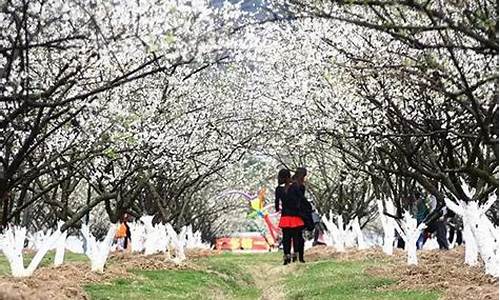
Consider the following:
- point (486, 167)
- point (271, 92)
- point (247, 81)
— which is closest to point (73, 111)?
point (486, 167)

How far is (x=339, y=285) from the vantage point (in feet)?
60.5

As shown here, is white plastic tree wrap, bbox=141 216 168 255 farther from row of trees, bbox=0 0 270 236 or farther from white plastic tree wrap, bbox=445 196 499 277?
white plastic tree wrap, bbox=445 196 499 277

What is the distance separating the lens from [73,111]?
1614 centimetres

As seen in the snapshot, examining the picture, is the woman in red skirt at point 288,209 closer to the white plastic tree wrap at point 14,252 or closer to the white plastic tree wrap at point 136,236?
the white plastic tree wrap at point 14,252

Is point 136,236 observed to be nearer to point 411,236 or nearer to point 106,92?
point 411,236

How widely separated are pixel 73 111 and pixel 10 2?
478 cm

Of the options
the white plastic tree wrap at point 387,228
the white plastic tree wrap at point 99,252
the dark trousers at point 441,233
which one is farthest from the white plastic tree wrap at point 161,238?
the dark trousers at point 441,233

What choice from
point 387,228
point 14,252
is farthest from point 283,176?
point 14,252

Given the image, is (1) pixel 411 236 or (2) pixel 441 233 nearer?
(1) pixel 411 236

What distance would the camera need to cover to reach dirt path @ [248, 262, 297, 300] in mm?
20300

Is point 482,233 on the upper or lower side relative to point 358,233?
lower

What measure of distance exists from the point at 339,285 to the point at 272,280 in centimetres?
679

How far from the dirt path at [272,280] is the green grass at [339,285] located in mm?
286

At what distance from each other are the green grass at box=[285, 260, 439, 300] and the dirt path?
29 centimetres
